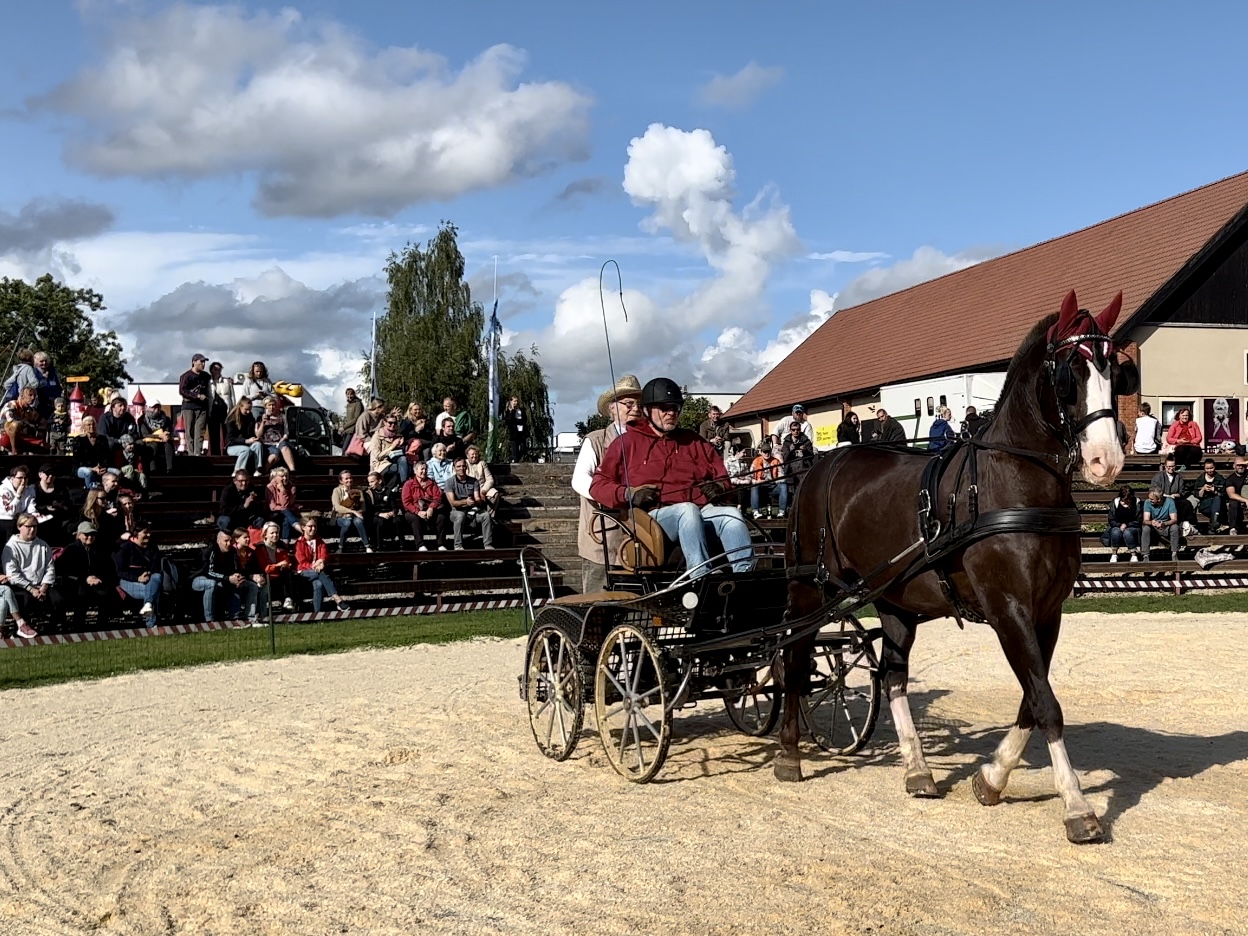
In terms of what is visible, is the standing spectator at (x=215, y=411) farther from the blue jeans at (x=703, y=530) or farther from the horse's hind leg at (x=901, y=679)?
the horse's hind leg at (x=901, y=679)

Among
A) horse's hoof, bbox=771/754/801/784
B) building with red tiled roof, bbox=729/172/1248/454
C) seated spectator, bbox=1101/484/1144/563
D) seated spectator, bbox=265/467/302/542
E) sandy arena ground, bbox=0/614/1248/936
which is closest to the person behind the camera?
sandy arena ground, bbox=0/614/1248/936

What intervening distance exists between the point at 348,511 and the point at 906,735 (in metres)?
12.3

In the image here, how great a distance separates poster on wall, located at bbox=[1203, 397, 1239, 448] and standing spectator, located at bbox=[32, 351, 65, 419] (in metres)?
23.5

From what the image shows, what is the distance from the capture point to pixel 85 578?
50.1ft

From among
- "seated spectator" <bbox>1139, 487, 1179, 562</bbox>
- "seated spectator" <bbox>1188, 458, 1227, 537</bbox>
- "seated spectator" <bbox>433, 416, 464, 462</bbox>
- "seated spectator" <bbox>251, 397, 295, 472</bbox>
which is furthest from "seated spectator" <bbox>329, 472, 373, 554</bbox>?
"seated spectator" <bbox>1188, 458, 1227, 537</bbox>

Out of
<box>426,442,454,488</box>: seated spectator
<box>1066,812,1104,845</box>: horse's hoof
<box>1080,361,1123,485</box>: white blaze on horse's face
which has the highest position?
<box>426,442,454,488</box>: seated spectator

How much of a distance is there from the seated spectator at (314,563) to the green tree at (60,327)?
43003mm

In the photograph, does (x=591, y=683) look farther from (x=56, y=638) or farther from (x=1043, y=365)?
(x=56, y=638)

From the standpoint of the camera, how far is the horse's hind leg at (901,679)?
712cm

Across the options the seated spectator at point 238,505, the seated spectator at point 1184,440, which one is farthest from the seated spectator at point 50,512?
the seated spectator at point 1184,440

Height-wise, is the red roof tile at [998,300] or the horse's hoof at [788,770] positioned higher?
the red roof tile at [998,300]

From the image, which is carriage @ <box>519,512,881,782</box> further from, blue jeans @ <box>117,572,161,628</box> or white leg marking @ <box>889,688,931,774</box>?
blue jeans @ <box>117,572,161,628</box>

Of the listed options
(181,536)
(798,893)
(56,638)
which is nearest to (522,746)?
(798,893)

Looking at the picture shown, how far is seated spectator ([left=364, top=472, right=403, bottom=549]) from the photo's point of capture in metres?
18.4
